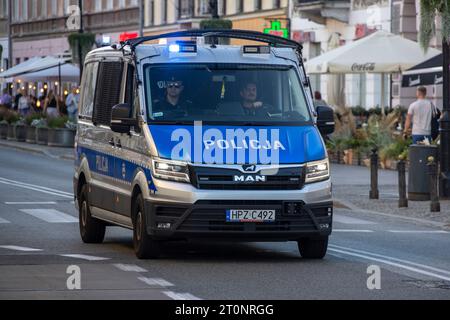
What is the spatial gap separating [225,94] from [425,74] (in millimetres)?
18772

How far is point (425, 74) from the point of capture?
35.1 m

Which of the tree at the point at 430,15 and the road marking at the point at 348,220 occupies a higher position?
the tree at the point at 430,15

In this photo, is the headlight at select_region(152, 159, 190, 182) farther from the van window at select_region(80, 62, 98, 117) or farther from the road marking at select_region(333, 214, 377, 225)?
the road marking at select_region(333, 214, 377, 225)

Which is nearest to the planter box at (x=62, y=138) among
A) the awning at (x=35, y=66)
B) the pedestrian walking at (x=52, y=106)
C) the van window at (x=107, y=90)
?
the pedestrian walking at (x=52, y=106)

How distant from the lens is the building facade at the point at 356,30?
1895 inches

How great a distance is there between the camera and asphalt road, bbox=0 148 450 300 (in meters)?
13.3

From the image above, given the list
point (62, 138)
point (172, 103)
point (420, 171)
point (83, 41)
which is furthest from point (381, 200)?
point (83, 41)

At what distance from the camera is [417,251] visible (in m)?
17.9

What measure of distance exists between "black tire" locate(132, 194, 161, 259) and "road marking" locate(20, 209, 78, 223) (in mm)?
6187

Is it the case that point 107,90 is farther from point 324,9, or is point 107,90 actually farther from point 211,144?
point 324,9

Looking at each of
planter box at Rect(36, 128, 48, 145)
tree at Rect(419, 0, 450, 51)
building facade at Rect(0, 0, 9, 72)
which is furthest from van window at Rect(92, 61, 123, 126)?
building facade at Rect(0, 0, 9, 72)

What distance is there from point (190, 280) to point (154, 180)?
200 cm

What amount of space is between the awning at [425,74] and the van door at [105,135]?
55.7 feet

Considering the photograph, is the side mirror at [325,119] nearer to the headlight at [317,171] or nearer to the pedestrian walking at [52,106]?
the headlight at [317,171]
